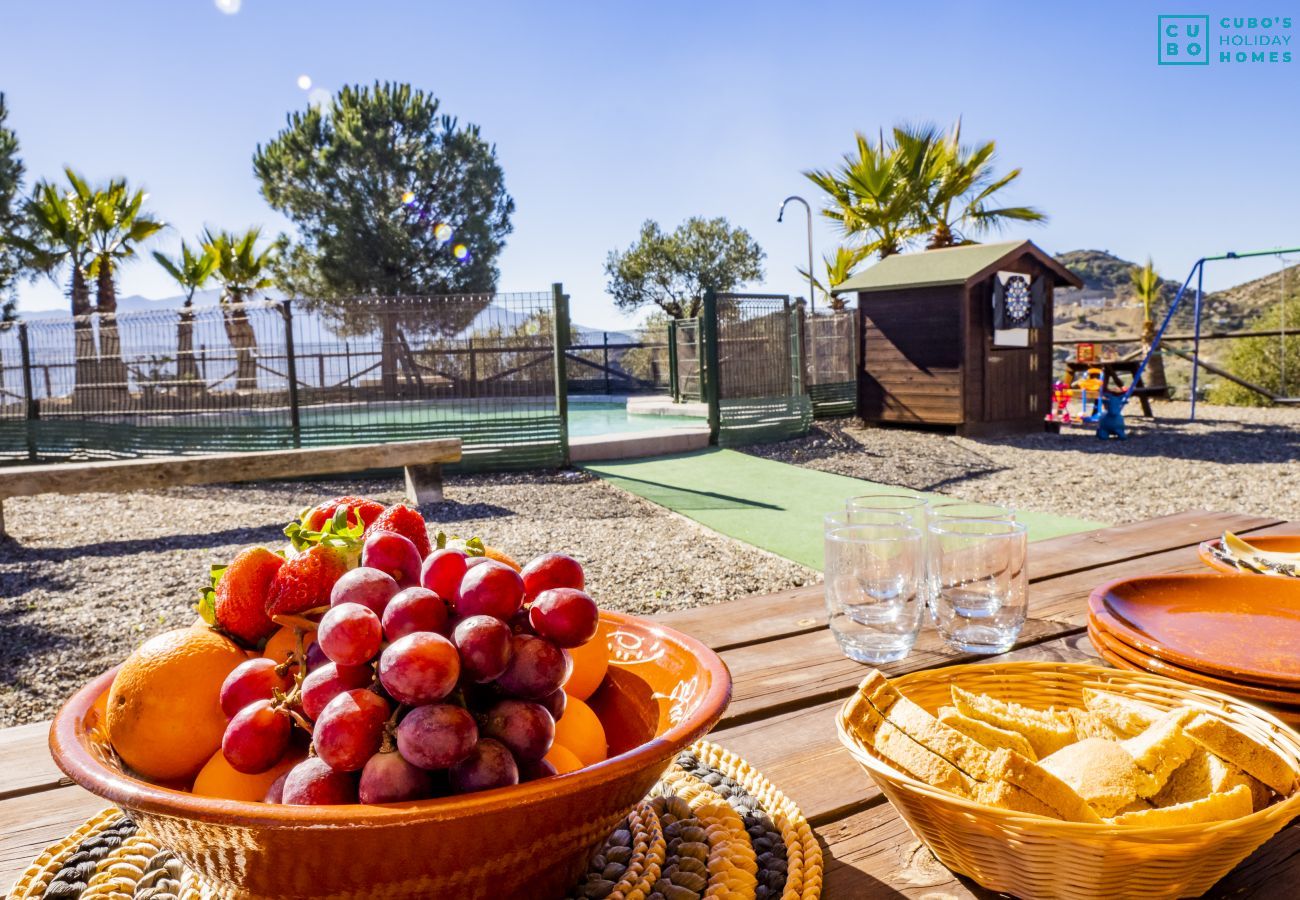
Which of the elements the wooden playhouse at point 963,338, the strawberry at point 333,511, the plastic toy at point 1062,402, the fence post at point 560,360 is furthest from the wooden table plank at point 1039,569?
the plastic toy at point 1062,402

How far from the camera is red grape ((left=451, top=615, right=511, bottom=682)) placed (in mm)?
598

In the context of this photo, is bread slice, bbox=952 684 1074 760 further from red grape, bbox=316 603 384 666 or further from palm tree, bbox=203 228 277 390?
palm tree, bbox=203 228 277 390

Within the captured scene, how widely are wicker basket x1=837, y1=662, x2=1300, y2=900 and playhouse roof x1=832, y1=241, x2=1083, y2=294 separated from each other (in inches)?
508

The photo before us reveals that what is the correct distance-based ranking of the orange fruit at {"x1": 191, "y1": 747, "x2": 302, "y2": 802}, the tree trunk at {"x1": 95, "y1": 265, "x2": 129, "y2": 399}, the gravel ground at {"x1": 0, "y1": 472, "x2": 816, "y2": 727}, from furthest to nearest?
the tree trunk at {"x1": 95, "y1": 265, "x2": 129, "y2": 399} < the gravel ground at {"x1": 0, "y1": 472, "x2": 816, "y2": 727} < the orange fruit at {"x1": 191, "y1": 747, "x2": 302, "y2": 802}

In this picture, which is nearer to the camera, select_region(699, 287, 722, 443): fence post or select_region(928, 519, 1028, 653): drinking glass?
select_region(928, 519, 1028, 653): drinking glass

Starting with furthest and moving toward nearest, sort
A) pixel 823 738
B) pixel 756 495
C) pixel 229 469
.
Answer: pixel 756 495 < pixel 229 469 < pixel 823 738

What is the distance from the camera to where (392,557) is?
71cm

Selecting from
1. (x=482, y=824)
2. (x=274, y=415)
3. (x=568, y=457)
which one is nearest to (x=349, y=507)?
(x=482, y=824)

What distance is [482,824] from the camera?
56 centimetres

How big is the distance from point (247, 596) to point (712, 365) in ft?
35.9

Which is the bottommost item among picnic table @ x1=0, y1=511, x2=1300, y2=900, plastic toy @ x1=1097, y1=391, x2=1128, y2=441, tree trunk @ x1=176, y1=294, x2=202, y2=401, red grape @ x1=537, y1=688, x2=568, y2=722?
plastic toy @ x1=1097, y1=391, x2=1128, y2=441

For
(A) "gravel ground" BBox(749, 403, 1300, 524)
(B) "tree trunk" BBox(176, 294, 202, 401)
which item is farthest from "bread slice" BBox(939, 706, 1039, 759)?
(B) "tree trunk" BBox(176, 294, 202, 401)

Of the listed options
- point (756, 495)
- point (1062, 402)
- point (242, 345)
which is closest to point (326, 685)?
point (756, 495)

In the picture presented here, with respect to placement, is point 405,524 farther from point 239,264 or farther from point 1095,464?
point 239,264
